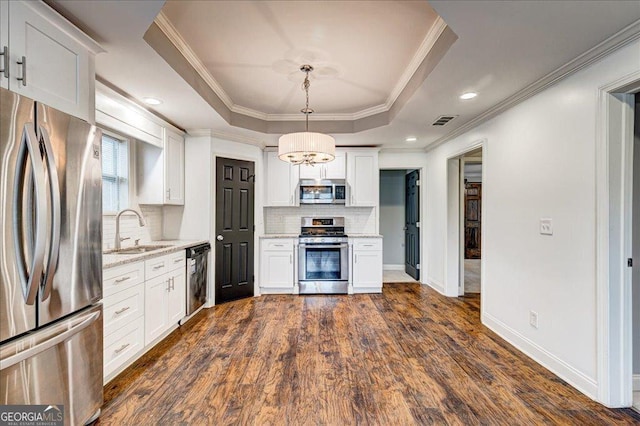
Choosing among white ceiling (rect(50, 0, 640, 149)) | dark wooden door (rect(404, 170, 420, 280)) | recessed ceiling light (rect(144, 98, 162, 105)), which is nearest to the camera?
white ceiling (rect(50, 0, 640, 149))

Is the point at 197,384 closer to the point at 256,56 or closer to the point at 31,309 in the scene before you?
the point at 31,309

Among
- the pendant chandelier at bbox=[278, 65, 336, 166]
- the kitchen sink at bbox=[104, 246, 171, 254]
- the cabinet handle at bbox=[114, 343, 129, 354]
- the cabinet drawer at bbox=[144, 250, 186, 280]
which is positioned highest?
the pendant chandelier at bbox=[278, 65, 336, 166]

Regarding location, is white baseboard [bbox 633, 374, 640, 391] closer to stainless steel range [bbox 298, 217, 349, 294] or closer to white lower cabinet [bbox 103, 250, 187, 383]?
stainless steel range [bbox 298, 217, 349, 294]

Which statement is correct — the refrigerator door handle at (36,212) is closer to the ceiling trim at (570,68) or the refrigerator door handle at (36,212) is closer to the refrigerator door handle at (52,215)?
A: the refrigerator door handle at (52,215)

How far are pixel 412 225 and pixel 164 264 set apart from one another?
442 centimetres

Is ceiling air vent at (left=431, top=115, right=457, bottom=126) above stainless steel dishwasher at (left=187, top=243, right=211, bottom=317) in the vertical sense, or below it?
above

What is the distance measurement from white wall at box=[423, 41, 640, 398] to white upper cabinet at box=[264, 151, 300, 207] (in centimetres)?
279

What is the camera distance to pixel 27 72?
153 cm

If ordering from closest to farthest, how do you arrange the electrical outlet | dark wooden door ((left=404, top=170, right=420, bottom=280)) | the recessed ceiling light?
the electrical outlet → the recessed ceiling light → dark wooden door ((left=404, top=170, right=420, bottom=280))

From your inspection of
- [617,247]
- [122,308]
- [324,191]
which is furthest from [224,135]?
[617,247]

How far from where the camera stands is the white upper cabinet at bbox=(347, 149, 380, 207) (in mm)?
5117

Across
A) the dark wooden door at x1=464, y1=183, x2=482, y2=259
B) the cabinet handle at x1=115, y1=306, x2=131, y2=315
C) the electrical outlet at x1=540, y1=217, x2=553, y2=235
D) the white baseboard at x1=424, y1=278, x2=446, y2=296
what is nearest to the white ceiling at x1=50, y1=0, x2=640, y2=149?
the electrical outlet at x1=540, y1=217, x2=553, y2=235

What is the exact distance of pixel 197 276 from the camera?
380cm

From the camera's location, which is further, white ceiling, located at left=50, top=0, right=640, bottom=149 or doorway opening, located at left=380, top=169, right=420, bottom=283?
doorway opening, located at left=380, top=169, right=420, bottom=283
